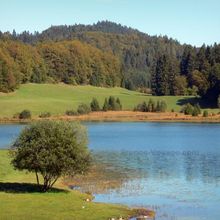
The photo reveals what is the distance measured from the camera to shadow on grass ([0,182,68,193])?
3903cm

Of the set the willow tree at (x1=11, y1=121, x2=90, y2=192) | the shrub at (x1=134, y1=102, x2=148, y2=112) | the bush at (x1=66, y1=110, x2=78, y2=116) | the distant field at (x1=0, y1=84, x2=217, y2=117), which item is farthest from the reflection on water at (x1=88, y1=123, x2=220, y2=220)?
the distant field at (x1=0, y1=84, x2=217, y2=117)

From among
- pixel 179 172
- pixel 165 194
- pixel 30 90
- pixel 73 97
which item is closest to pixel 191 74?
pixel 73 97

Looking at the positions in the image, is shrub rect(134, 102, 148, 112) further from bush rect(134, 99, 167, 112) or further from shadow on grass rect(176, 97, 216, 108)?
shadow on grass rect(176, 97, 216, 108)

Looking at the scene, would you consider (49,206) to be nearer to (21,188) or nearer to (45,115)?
(21,188)

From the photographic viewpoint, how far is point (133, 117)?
157 metres

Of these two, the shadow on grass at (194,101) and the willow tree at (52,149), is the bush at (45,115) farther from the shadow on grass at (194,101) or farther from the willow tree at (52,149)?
the willow tree at (52,149)

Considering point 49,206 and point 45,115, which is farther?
point 45,115

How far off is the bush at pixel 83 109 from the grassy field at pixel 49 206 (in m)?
119

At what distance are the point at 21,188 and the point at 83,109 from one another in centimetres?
12188

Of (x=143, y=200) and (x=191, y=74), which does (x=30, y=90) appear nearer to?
(x=191, y=74)

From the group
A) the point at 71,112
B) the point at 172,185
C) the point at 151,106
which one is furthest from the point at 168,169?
the point at 151,106

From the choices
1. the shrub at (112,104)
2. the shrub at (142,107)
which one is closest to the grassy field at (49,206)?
the shrub at (142,107)

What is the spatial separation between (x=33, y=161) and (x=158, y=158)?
31300 mm

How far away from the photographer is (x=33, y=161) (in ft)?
126
